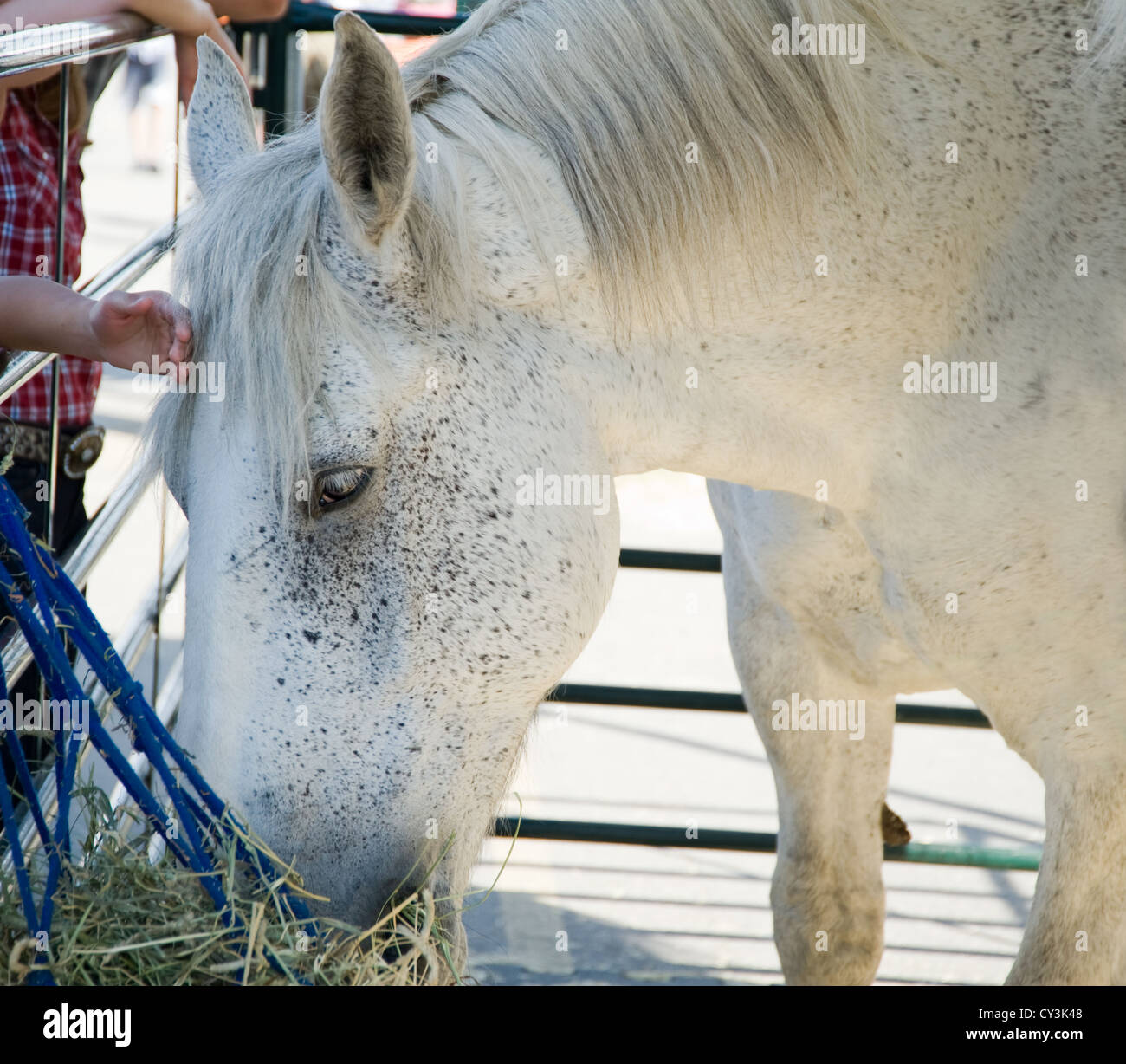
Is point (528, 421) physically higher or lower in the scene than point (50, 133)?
lower

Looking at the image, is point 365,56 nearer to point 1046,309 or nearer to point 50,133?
point 1046,309

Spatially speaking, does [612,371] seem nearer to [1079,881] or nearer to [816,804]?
[1079,881]

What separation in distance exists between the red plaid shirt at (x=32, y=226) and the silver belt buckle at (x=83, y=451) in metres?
0.09

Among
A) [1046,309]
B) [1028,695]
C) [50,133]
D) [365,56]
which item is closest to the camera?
[365,56]

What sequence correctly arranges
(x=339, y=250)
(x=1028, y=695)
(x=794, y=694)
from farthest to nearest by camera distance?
1. (x=794, y=694)
2. (x=1028, y=695)
3. (x=339, y=250)

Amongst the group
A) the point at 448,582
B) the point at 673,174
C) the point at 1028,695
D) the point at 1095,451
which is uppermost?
the point at 673,174

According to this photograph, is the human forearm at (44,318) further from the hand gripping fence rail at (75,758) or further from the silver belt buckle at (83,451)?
the silver belt buckle at (83,451)

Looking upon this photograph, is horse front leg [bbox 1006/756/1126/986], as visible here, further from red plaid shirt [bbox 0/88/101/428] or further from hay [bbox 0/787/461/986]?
red plaid shirt [bbox 0/88/101/428]

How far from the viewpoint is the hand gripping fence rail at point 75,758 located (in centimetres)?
131

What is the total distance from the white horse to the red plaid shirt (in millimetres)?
766

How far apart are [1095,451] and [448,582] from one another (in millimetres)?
925

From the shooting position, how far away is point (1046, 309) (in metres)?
1.75

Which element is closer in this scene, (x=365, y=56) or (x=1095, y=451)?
(x=365, y=56)

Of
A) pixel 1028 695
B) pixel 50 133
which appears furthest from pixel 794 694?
pixel 50 133
